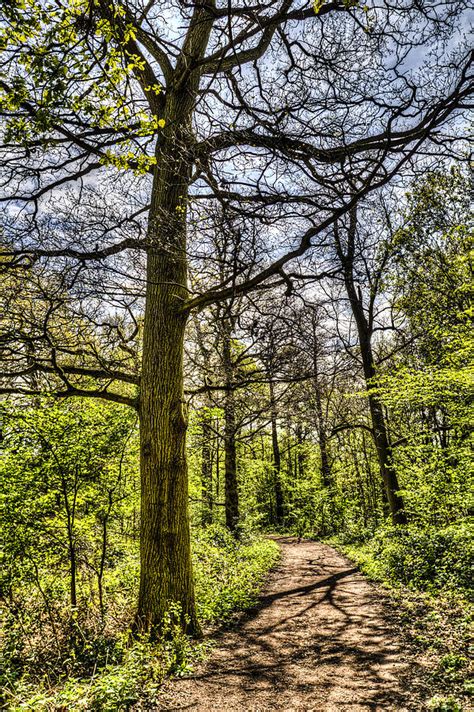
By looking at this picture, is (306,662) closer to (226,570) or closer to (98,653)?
(98,653)

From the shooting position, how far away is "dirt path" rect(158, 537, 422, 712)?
3.64 m

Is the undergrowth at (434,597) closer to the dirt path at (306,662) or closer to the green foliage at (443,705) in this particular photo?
the green foliage at (443,705)

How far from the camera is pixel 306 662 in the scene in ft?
15.0

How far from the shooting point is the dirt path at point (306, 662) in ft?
11.9

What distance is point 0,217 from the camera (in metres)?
5.29

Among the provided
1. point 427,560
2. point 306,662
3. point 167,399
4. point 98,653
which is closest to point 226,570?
point 306,662

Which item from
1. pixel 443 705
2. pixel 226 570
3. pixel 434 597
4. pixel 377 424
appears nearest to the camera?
pixel 443 705

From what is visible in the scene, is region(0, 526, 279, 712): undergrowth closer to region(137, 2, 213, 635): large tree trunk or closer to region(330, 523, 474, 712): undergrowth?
region(137, 2, 213, 635): large tree trunk

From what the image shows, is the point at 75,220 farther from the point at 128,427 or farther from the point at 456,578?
the point at 456,578

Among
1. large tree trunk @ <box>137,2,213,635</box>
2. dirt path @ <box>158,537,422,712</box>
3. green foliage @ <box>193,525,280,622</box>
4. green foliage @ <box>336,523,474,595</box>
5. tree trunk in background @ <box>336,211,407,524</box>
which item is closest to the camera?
dirt path @ <box>158,537,422,712</box>

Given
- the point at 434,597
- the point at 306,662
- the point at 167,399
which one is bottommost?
the point at 306,662

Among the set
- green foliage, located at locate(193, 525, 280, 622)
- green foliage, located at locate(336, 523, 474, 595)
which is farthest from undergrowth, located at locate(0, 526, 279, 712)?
green foliage, located at locate(336, 523, 474, 595)

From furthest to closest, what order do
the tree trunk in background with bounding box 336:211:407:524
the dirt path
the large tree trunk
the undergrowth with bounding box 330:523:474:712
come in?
the tree trunk in background with bounding box 336:211:407:524
the large tree trunk
the dirt path
the undergrowth with bounding box 330:523:474:712

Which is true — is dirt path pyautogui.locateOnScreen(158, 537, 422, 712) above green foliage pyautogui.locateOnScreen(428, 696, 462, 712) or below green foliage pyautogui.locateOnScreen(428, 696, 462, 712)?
below
